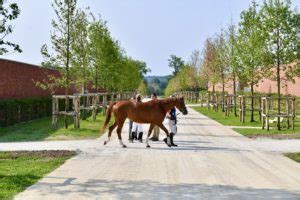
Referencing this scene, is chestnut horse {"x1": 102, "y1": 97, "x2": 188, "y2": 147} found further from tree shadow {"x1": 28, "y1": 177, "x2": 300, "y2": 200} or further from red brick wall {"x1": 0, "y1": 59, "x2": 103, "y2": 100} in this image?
red brick wall {"x1": 0, "y1": 59, "x2": 103, "y2": 100}

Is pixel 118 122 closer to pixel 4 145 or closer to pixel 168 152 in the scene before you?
pixel 168 152

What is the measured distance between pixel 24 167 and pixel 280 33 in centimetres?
1632

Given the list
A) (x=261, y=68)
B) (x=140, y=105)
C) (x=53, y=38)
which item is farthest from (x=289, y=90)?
(x=140, y=105)

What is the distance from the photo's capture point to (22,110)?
3030cm

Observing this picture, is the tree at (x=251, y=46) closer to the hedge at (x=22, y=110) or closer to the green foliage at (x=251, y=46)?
the green foliage at (x=251, y=46)

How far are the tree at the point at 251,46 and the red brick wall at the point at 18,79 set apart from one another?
12.6m

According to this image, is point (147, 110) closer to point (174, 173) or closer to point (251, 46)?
point (174, 173)

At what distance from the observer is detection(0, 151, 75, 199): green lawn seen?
10.3 metres

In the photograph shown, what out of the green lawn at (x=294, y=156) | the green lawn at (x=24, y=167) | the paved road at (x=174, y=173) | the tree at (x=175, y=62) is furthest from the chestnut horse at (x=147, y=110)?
the tree at (x=175, y=62)

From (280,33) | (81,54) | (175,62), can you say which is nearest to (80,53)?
(81,54)

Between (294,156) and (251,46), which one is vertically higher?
(251,46)

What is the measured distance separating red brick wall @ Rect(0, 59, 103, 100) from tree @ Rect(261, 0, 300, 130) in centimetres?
1374

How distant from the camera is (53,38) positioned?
25672 mm

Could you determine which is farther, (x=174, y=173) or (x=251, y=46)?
(x=251, y=46)
